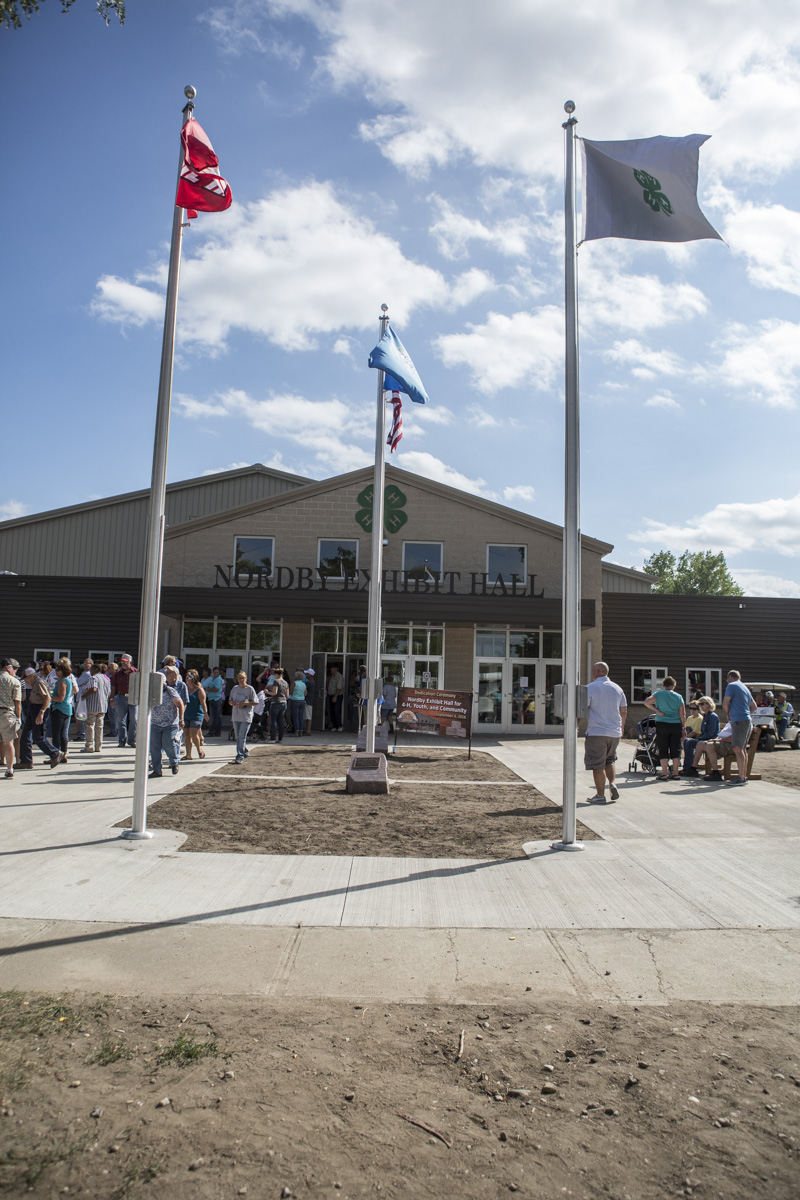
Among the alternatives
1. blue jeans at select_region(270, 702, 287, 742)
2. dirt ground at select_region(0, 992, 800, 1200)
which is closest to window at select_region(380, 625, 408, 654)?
blue jeans at select_region(270, 702, 287, 742)

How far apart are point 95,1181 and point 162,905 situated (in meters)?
3.33

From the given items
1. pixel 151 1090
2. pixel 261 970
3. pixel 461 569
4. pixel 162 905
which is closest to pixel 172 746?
pixel 162 905

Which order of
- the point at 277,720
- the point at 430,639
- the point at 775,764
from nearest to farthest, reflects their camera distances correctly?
the point at 775,764
the point at 277,720
the point at 430,639

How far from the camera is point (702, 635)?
1128 inches

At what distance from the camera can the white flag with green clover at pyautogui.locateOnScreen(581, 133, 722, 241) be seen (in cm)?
884

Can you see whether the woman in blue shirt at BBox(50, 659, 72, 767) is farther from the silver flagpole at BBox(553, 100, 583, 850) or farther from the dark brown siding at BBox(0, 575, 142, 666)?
the dark brown siding at BBox(0, 575, 142, 666)

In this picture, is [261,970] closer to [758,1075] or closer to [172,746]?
[758,1075]

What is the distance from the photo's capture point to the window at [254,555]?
84.8 feet

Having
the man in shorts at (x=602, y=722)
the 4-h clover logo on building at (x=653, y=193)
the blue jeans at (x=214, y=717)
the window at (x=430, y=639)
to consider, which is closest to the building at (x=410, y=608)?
the window at (x=430, y=639)

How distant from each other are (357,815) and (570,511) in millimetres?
4377

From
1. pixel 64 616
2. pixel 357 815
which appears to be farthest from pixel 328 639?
pixel 357 815

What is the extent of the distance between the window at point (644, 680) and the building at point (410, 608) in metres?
0.06

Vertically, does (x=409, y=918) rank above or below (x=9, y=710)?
below

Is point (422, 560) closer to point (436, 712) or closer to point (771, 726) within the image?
point (436, 712)
